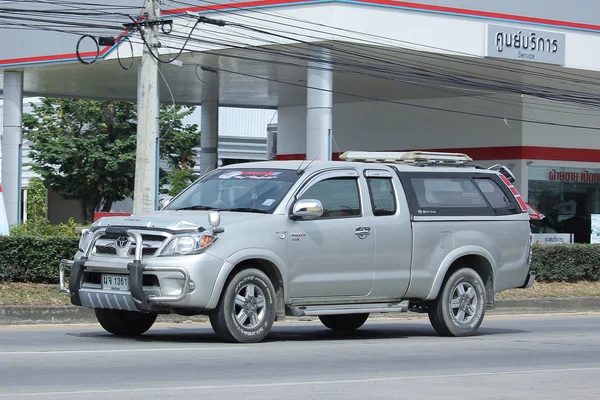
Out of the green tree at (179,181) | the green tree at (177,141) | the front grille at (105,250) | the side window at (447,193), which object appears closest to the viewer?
the front grille at (105,250)

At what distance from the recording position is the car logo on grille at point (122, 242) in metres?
10.9

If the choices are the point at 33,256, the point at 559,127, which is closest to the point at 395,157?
the point at 33,256

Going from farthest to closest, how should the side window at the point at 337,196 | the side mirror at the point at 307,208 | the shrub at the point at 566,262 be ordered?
the shrub at the point at 566,262 < the side window at the point at 337,196 < the side mirror at the point at 307,208

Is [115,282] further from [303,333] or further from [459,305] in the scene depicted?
[459,305]

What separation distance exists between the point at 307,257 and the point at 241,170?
4.82ft

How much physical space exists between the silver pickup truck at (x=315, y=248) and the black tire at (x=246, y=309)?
0.5 inches

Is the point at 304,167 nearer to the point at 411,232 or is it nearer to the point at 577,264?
the point at 411,232

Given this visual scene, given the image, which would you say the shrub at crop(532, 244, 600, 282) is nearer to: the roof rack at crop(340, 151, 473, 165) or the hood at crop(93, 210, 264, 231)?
the roof rack at crop(340, 151, 473, 165)

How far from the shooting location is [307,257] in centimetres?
1146

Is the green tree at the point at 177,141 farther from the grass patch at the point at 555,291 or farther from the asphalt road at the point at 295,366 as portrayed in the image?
the asphalt road at the point at 295,366

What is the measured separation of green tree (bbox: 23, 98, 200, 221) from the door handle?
3018 centimetres

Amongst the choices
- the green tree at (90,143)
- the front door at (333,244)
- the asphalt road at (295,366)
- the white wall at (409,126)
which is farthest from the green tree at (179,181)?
the front door at (333,244)

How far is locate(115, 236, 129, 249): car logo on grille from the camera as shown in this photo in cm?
1089

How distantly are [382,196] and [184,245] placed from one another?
2.79 m
